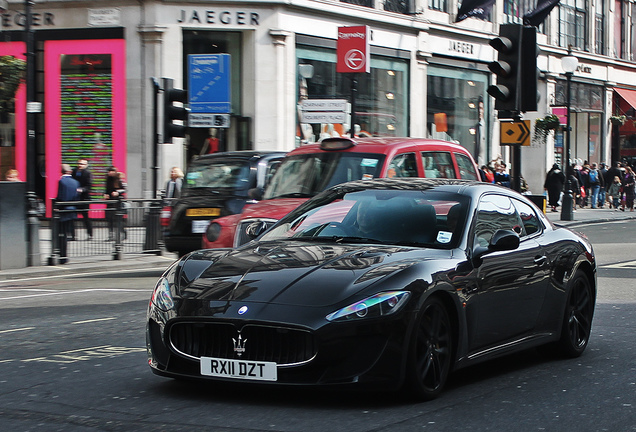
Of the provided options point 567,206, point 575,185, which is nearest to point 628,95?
point 575,185

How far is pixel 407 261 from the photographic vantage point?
608cm

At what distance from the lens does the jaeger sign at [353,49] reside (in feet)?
74.0

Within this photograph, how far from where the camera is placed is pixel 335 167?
12000 millimetres

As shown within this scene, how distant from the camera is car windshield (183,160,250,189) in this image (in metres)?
15.4

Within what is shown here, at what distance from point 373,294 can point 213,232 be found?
796 centimetres

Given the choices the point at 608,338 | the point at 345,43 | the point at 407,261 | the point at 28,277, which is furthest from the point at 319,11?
the point at 407,261

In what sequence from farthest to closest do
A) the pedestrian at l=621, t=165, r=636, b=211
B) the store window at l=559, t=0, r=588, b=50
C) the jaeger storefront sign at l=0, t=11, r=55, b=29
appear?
1. the store window at l=559, t=0, r=588, b=50
2. the pedestrian at l=621, t=165, r=636, b=211
3. the jaeger storefront sign at l=0, t=11, r=55, b=29

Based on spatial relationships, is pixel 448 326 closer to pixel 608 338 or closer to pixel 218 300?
pixel 218 300

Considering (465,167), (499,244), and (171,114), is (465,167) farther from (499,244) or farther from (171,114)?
(171,114)

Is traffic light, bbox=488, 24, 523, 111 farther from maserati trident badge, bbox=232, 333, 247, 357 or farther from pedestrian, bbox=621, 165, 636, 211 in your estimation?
pedestrian, bbox=621, 165, 636, 211

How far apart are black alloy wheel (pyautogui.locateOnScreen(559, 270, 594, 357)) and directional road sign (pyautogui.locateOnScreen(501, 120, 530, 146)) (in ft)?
33.7

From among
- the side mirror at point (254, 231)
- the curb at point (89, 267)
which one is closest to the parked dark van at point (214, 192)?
the curb at point (89, 267)

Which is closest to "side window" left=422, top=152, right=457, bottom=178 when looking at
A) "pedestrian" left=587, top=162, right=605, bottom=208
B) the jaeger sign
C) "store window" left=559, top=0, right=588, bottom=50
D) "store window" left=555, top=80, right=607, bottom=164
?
the jaeger sign

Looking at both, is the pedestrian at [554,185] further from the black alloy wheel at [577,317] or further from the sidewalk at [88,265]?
the black alloy wheel at [577,317]
